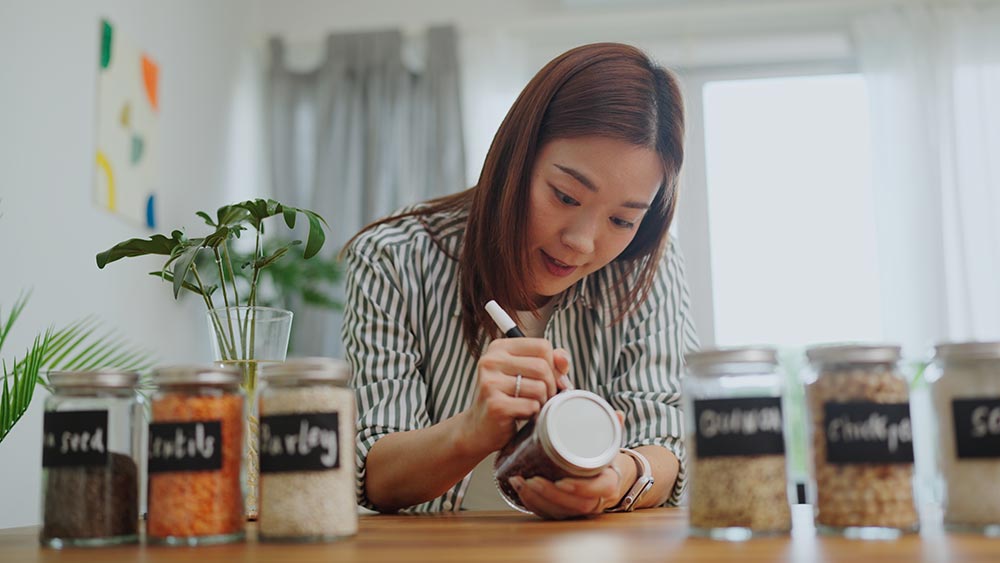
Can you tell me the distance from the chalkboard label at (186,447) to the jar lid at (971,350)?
1.73 feet

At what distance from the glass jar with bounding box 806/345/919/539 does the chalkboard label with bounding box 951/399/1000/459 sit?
32mm

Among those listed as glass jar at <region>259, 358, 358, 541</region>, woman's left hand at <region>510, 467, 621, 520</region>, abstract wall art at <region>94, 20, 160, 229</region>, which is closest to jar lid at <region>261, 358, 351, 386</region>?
glass jar at <region>259, 358, 358, 541</region>

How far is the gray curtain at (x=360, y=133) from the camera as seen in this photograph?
3.80m

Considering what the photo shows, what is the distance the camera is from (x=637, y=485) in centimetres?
105

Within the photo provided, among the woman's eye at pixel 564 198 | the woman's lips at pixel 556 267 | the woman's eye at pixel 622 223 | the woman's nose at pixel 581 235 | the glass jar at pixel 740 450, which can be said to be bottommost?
the glass jar at pixel 740 450

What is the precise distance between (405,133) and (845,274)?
6.02 feet

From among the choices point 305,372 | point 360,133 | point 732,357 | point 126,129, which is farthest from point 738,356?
point 360,133

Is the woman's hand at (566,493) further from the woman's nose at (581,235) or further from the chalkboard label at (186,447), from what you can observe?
the woman's nose at (581,235)

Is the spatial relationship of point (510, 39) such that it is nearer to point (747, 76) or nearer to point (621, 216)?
point (747, 76)

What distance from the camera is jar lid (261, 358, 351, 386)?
70cm

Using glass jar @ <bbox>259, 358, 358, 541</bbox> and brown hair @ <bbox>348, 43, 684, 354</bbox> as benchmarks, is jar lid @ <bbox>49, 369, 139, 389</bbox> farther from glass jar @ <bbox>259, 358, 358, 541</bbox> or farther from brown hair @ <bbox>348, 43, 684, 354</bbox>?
brown hair @ <bbox>348, 43, 684, 354</bbox>

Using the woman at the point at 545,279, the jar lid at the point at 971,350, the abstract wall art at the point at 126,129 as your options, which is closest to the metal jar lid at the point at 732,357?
the jar lid at the point at 971,350

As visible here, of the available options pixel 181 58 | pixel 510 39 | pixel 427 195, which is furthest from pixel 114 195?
pixel 510 39

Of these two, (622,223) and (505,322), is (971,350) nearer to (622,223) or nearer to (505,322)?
(505,322)
